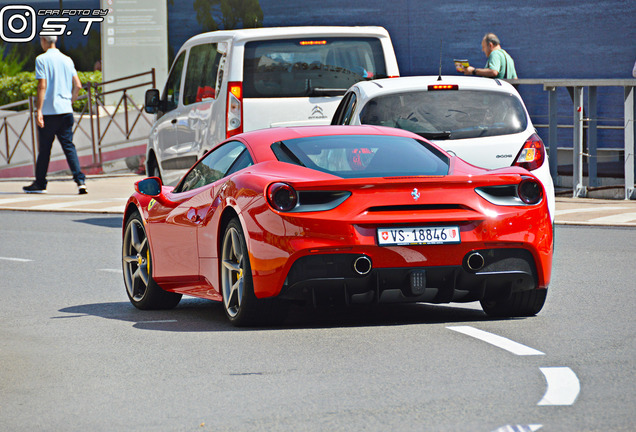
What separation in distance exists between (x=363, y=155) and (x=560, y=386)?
267 cm

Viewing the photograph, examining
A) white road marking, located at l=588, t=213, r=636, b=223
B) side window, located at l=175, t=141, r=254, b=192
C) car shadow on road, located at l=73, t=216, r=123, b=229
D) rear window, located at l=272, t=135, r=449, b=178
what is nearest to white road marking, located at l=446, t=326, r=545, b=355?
rear window, located at l=272, t=135, r=449, b=178

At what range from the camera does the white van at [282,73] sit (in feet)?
43.7

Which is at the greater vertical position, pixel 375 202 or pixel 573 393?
pixel 375 202

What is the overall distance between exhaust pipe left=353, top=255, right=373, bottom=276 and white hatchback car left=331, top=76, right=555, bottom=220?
145 inches

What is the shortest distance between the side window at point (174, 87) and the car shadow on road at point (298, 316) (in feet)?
19.9

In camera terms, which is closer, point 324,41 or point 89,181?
point 324,41

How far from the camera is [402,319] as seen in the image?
826 cm

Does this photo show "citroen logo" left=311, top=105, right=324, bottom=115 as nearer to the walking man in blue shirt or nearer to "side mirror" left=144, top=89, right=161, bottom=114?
"side mirror" left=144, top=89, right=161, bottom=114

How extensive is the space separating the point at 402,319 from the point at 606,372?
211 cm

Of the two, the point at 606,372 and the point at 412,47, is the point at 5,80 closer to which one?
the point at 412,47

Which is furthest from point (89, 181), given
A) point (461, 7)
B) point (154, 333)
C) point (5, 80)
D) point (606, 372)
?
point (606, 372)

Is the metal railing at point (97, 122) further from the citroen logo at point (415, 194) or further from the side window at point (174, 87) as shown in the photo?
the citroen logo at point (415, 194)

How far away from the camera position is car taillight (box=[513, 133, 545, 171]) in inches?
437

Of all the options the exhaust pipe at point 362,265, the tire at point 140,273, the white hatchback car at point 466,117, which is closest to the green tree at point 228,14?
the white hatchback car at point 466,117
